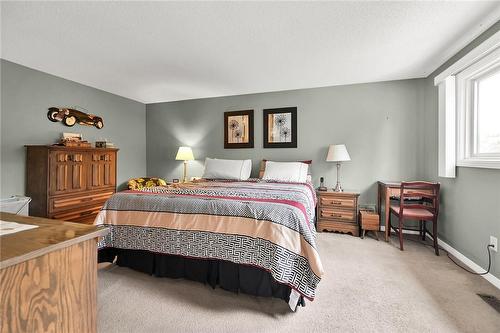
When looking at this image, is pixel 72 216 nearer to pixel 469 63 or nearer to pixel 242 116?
pixel 242 116

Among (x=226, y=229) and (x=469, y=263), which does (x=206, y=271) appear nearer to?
(x=226, y=229)

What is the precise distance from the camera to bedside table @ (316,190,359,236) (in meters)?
3.21

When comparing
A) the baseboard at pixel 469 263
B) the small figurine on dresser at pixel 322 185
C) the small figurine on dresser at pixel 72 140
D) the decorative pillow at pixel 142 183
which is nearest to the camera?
the baseboard at pixel 469 263

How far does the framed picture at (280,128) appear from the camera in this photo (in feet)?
12.9

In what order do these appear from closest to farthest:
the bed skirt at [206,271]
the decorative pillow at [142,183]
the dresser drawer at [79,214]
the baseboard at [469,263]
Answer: the bed skirt at [206,271] → the baseboard at [469,263] → the dresser drawer at [79,214] → the decorative pillow at [142,183]

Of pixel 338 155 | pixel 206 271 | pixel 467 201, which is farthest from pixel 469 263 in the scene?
pixel 206 271

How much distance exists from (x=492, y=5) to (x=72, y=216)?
16.4ft

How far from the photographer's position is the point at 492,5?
1783 mm

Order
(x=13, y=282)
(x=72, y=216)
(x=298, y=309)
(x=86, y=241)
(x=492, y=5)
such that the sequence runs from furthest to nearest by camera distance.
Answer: (x=72, y=216), (x=492, y=5), (x=298, y=309), (x=86, y=241), (x=13, y=282)

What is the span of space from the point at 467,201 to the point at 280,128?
8.57 ft

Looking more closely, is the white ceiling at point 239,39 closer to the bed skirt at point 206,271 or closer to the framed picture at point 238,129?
the framed picture at point 238,129

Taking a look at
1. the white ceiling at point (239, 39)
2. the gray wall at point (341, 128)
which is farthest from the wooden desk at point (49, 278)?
the gray wall at point (341, 128)

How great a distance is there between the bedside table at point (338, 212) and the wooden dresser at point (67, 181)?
3397 mm

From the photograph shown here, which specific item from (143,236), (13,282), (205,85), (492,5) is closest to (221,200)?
(143,236)
